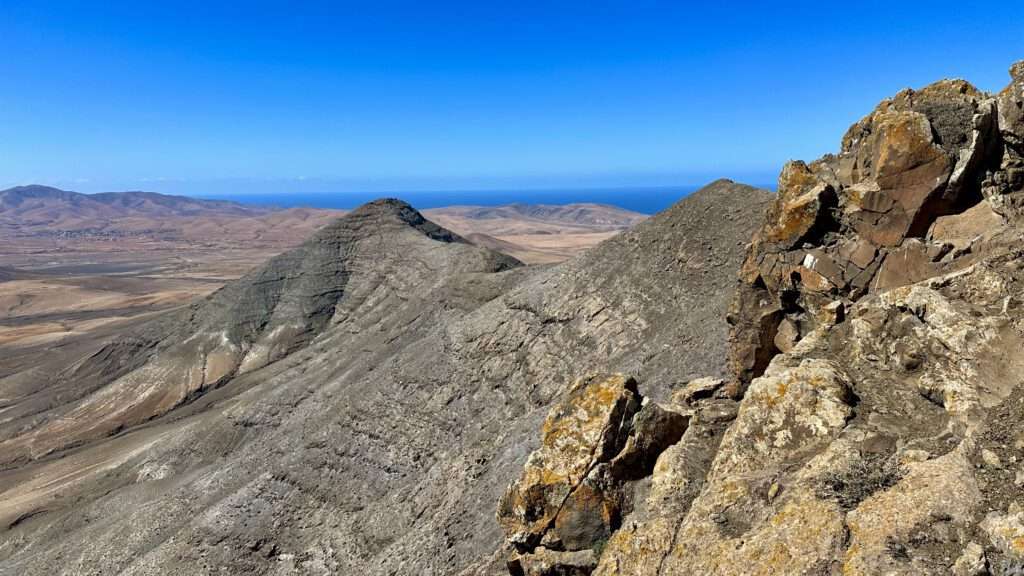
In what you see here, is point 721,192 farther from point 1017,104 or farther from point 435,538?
point 435,538

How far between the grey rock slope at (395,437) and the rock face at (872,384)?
7686 millimetres

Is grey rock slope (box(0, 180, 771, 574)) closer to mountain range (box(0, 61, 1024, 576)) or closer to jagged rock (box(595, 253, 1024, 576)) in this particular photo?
mountain range (box(0, 61, 1024, 576))

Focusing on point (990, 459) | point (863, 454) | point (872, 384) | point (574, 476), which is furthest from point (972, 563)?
point (574, 476)

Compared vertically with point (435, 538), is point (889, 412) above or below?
above

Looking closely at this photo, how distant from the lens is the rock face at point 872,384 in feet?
20.4

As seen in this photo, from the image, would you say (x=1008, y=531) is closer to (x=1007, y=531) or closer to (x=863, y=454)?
(x=1007, y=531)

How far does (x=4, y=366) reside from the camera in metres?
66.9

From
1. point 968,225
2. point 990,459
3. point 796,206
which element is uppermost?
point 796,206

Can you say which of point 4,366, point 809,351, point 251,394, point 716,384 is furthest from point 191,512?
point 4,366

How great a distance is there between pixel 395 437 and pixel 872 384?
22134 millimetres

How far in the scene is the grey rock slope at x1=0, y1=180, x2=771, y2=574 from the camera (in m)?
22.0

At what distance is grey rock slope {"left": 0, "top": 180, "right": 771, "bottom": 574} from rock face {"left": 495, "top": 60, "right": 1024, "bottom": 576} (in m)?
7.69

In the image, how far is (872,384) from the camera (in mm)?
8492

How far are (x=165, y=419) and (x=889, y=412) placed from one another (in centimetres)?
5178
